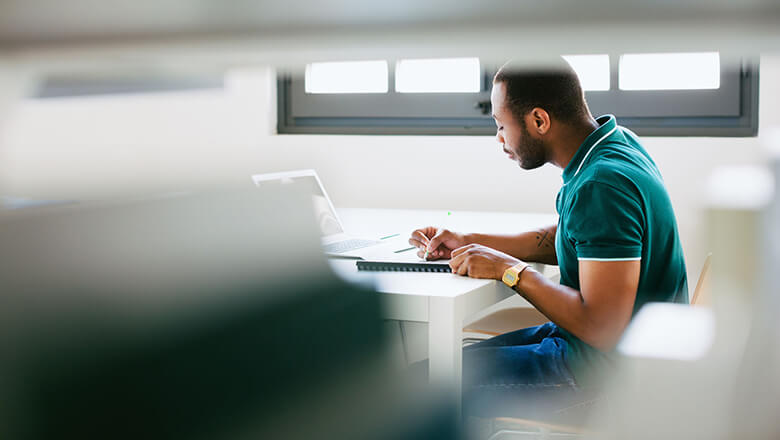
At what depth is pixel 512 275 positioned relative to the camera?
1.38m

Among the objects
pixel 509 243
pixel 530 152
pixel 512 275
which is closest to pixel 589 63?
pixel 512 275

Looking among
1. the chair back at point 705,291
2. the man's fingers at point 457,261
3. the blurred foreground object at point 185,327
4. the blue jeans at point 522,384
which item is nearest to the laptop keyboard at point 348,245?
the man's fingers at point 457,261

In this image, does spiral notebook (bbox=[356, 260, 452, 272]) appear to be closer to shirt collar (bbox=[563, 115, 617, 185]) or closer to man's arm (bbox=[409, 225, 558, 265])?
man's arm (bbox=[409, 225, 558, 265])

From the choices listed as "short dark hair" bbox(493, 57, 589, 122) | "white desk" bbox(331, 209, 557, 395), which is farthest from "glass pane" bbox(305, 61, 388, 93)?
"short dark hair" bbox(493, 57, 589, 122)

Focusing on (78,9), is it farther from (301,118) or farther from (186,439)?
(301,118)

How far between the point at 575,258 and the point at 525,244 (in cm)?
32

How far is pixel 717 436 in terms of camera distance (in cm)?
22

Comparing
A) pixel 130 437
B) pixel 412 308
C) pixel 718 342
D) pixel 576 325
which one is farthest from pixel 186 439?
pixel 576 325

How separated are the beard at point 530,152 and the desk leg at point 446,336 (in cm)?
48

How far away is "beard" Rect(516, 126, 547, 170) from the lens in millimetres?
1570

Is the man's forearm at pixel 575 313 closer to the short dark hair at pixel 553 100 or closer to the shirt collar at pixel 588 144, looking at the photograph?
the shirt collar at pixel 588 144

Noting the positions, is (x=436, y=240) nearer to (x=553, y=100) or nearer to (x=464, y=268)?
(x=464, y=268)

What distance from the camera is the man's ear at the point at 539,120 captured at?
5.01ft

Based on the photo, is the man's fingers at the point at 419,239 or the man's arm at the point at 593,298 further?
the man's fingers at the point at 419,239
